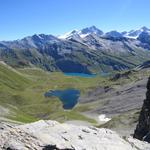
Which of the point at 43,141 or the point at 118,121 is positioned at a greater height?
the point at 118,121

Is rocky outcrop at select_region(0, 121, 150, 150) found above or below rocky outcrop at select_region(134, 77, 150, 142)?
below

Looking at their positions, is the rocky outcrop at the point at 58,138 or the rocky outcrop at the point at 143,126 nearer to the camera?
the rocky outcrop at the point at 58,138

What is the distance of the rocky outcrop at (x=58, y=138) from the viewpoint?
58.6ft

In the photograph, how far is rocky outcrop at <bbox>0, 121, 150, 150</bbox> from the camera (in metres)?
17.9

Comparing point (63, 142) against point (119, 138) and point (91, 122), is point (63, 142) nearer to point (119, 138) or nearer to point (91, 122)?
point (119, 138)

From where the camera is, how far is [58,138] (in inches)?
778

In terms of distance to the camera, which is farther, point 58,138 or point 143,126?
point 143,126

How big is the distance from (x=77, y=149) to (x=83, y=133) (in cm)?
329

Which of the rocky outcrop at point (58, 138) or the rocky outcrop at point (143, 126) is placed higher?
the rocky outcrop at point (143, 126)

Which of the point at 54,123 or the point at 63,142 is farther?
the point at 54,123

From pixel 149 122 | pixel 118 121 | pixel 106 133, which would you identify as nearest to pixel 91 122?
pixel 118 121

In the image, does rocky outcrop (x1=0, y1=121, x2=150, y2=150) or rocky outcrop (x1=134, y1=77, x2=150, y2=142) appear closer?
rocky outcrop (x1=0, y1=121, x2=150, y2=150)

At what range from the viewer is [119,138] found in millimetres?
23844

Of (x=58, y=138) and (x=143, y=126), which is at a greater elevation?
(x=143, y=126)
